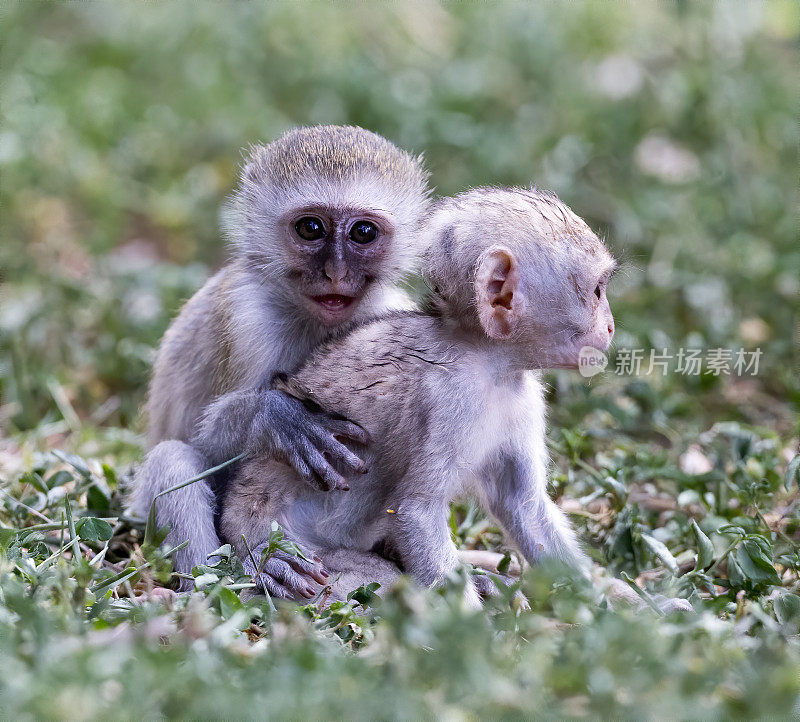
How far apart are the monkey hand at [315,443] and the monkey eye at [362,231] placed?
967mm

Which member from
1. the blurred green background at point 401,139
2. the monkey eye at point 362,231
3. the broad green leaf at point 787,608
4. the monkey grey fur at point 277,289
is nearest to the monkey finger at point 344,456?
the monkey grey fur at point 277,289

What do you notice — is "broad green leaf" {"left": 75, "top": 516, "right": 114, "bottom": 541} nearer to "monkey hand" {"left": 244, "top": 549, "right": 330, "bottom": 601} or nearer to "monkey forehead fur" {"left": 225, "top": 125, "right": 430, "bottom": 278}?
"monkey hand" {"left": 244, "top": 549, "right": 330, "bottom": 601}

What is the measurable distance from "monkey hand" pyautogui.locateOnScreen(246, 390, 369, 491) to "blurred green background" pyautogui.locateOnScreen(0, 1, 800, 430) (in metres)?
2.38

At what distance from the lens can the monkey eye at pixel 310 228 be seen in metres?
4.88

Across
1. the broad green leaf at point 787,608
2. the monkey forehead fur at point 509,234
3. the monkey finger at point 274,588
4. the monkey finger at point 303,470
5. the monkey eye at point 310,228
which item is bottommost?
the monkey finger at point 274,588

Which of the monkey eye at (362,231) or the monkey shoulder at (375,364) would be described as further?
the monkey eye at (362,231)

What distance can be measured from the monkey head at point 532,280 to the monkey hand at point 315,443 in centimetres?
73

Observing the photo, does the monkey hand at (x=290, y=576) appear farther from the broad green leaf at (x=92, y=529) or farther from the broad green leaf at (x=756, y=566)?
the broad green leaf at (x=756, y=566)

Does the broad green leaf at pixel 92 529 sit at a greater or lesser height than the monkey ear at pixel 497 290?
lesser

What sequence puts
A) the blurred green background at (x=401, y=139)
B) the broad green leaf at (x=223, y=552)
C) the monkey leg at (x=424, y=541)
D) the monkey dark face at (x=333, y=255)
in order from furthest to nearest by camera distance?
the blurred green background at (x=401, y=139), the monkey dark face at (x=333, y=255), the broad green leaf at (x=223, y=552), the monkey leg at (x=424, y=541)

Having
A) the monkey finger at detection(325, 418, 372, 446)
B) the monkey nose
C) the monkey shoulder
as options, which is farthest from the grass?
the monkey nose

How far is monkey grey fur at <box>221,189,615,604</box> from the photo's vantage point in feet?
13.0

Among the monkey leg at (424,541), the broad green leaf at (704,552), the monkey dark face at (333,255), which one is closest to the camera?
the monkey leg at (424,541)

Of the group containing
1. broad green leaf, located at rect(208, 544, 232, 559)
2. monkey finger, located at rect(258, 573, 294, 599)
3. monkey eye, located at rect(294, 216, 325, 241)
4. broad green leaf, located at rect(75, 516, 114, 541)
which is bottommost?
monkey finger, located at rect(258, 573, 294, 599)
